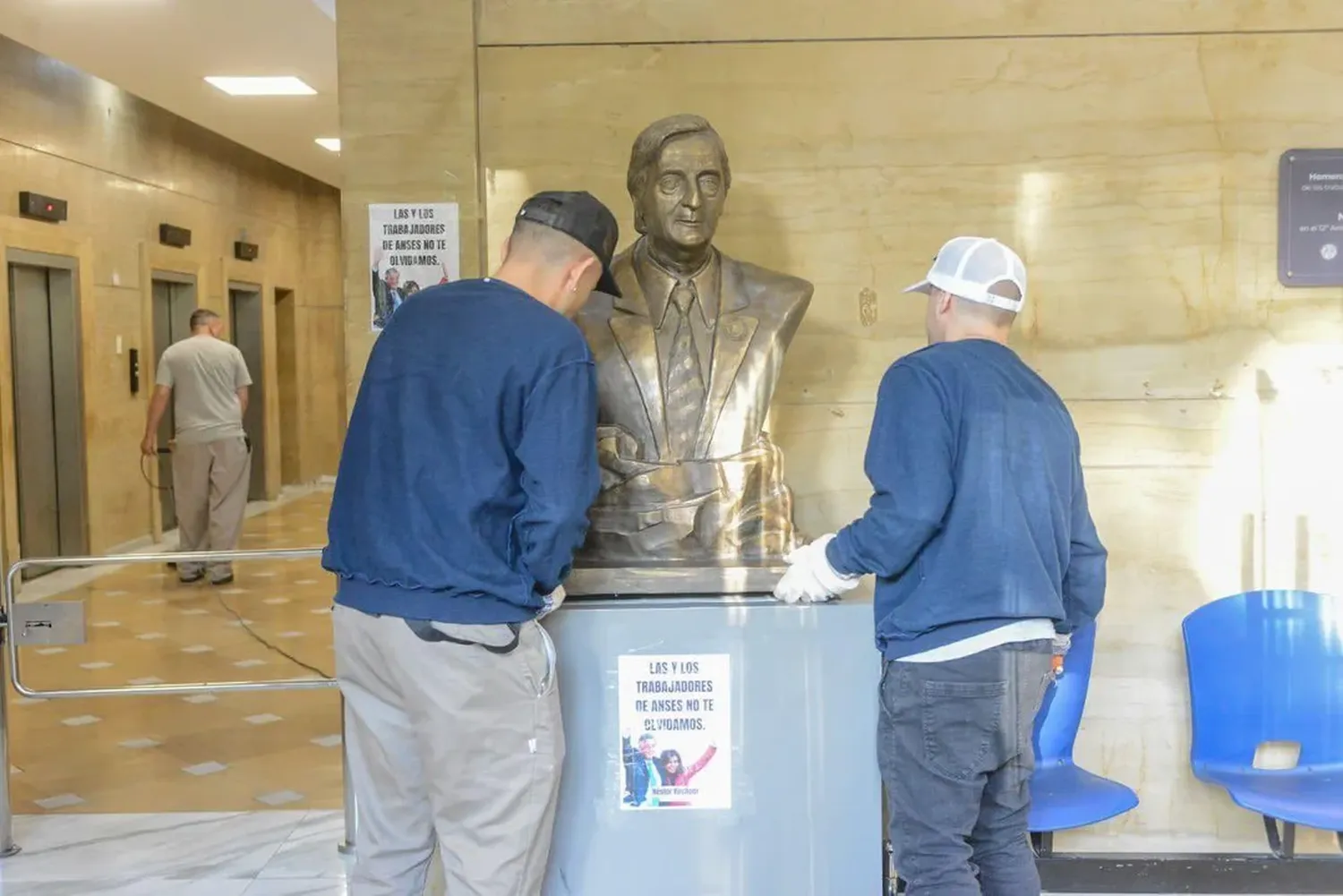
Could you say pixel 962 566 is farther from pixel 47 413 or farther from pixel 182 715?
pixel 47 413

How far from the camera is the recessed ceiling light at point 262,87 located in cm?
753

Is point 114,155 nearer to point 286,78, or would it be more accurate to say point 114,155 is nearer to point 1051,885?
point 286,78

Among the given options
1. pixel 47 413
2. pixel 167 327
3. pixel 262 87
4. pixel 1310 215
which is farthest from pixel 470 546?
pixel 167 327

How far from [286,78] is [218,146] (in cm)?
367

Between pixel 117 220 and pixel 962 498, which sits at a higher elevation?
pixel 117 220

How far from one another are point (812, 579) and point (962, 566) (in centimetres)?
34

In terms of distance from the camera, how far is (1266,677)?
3211 mm

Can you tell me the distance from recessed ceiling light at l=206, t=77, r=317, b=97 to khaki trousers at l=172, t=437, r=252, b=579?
2.18m

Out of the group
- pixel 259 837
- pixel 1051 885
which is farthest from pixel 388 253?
pixel 1051 885

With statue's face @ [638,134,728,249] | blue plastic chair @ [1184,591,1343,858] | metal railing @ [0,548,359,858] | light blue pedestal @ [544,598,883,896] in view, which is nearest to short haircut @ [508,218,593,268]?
statue's face @ [638,134,728,249]

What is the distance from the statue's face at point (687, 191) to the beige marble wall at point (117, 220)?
502cm

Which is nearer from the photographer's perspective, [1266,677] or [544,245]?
[544,245]

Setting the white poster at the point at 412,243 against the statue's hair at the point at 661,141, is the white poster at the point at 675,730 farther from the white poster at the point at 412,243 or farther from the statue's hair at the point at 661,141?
the white poster at the point at 412,243

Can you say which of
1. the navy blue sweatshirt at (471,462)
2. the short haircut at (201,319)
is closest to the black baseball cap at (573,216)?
the navy blue sweatshirt at (471,462)
